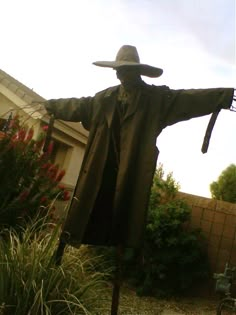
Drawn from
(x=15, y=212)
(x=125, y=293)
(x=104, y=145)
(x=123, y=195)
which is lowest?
(x=125, y=293)

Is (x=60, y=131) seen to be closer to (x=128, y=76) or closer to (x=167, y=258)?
(x=167, y=258)

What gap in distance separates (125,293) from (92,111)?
3.77m

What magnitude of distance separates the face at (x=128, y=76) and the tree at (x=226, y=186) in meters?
8.14

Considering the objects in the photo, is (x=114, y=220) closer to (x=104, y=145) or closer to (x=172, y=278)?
(x=104, y=145)

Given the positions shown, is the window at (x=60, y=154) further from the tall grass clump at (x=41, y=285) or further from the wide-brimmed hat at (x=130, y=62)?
the wide-brimmed hat at (x=130, y=62)

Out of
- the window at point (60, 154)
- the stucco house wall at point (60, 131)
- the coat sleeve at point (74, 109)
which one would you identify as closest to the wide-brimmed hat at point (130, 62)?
the coat sleeve at point (74, 109)

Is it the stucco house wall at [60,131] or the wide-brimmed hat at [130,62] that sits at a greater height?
the stucco house wall at [60,131]

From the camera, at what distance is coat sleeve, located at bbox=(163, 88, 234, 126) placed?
8.39 ft

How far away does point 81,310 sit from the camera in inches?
113

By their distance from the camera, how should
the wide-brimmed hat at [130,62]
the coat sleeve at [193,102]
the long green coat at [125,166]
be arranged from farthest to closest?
the wide-brimmed hat at [130,62], the long green coat at [125,166], the coat sleeve at [193,102]

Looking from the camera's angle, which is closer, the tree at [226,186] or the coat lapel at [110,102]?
the coat lapel at [110,102]

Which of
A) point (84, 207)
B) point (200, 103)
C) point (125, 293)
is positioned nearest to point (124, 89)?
point (200, 103)

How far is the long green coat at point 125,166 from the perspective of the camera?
2664 millimetres

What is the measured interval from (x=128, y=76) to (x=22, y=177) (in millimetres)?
2759
